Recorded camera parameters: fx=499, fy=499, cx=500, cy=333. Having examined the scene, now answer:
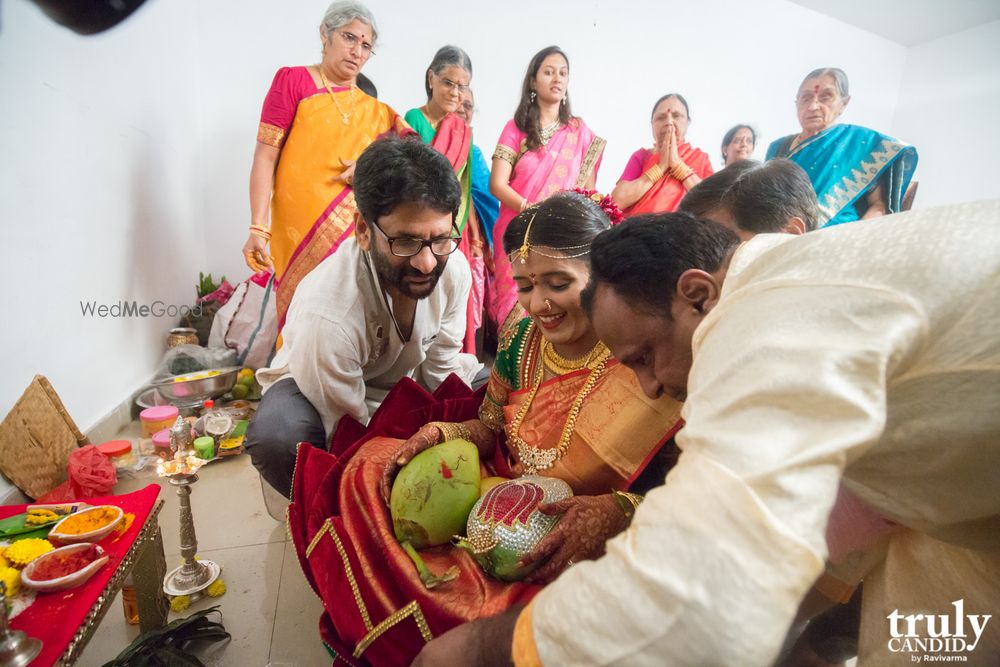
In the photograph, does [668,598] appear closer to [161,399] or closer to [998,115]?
[161,399]

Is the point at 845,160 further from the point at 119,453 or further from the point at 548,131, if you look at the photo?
the point at 119,453

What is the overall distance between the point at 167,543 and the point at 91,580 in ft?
2.87

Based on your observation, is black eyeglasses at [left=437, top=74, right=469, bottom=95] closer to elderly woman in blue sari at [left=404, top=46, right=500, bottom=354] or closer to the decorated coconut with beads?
elderly woman in blue sari at [left=404, top=46, right=500, bottom=354]

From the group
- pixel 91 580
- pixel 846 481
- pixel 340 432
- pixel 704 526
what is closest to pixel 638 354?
pixel 846 481

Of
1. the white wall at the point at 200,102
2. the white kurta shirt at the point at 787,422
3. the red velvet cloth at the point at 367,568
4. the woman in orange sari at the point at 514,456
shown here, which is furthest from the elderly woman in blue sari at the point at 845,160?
the red velvet cloth at the point at 367,568

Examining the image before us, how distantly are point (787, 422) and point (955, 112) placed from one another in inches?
319

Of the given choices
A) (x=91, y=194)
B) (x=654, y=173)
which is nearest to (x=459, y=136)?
(x=654, y=173)

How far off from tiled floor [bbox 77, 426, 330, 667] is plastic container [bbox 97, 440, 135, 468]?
9 centimetres

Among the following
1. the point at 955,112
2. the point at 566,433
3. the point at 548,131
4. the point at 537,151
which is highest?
the point at 955,112

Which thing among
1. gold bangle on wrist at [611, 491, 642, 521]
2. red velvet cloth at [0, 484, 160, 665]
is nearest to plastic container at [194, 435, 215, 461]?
red velvet cloth at [0, 484, 160, 665]

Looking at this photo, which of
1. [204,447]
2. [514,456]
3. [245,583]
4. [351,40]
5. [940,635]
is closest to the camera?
[940,635]

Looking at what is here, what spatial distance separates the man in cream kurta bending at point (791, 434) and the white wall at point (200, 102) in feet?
8.25

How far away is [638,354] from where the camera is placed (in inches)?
38.0

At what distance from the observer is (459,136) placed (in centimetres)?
331
